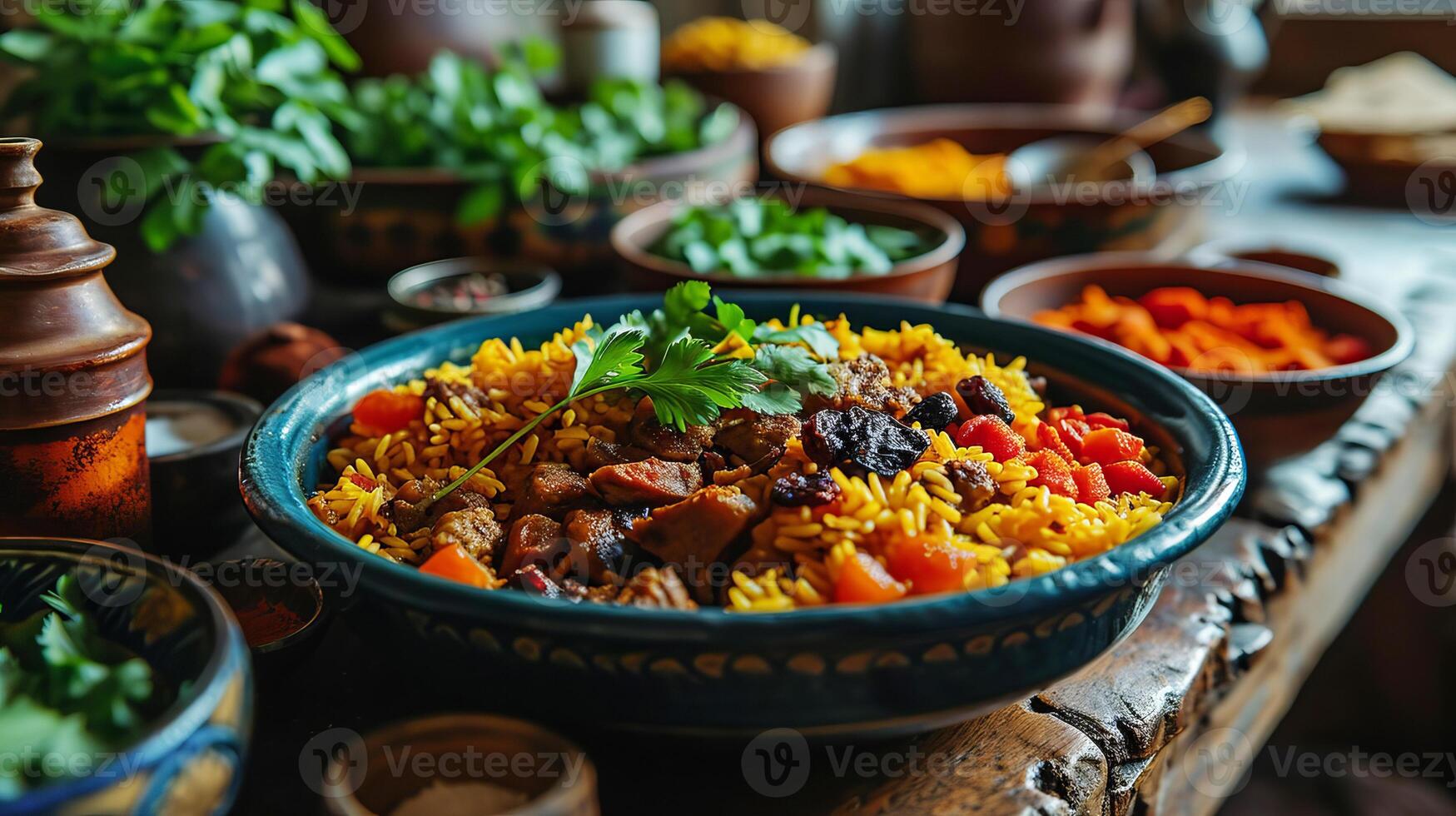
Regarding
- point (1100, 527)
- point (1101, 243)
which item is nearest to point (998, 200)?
point (1101, 243)

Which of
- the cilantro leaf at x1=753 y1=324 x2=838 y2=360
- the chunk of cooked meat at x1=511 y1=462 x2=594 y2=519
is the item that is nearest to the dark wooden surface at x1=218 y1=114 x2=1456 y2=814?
the chunk of cooked meat at x1=511 y1=462 x2=594 y2=519

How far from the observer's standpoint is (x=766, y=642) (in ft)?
2.84

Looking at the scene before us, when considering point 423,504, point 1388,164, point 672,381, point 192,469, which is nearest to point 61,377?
point 192,469

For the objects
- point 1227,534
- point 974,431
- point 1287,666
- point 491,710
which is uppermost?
point 974,431

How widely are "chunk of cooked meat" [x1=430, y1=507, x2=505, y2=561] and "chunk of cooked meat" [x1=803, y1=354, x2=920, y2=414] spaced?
1.27 ft

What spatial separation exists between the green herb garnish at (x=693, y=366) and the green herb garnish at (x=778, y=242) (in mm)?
563

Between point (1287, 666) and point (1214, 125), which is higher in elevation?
point (1214, 125)

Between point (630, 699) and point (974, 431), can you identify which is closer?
point (630, 699)

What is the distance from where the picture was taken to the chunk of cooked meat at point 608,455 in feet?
4.10

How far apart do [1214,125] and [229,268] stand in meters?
3.29

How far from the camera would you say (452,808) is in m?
0.84

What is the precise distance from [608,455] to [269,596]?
43cm

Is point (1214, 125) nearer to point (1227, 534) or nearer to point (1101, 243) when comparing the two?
point (1101, 243)

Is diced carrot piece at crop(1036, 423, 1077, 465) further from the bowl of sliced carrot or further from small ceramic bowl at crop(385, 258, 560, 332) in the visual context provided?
small ceramic bowl at crop(385, 258, 560, 332)
